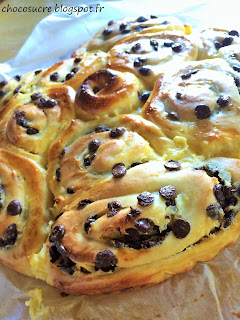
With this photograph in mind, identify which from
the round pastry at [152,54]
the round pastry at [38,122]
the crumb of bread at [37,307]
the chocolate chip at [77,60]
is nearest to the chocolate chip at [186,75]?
the round pastry at [152,54]

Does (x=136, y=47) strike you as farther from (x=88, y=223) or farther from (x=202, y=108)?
(x=88, y=223)

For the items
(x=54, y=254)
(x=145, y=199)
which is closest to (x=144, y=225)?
(x=145, y=199)

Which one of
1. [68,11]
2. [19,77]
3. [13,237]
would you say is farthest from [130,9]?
[13,237]

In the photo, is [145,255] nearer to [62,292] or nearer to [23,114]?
[62,292]

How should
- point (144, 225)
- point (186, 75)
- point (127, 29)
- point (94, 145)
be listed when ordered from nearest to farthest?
1. point (144, 225)
2. point (94, 145)
3. point (186, 75)
4. point (127, 29)

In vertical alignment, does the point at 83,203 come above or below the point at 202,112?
below

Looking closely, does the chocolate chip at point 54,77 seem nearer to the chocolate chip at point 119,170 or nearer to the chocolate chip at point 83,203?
the chocolate chip at point 119,170
